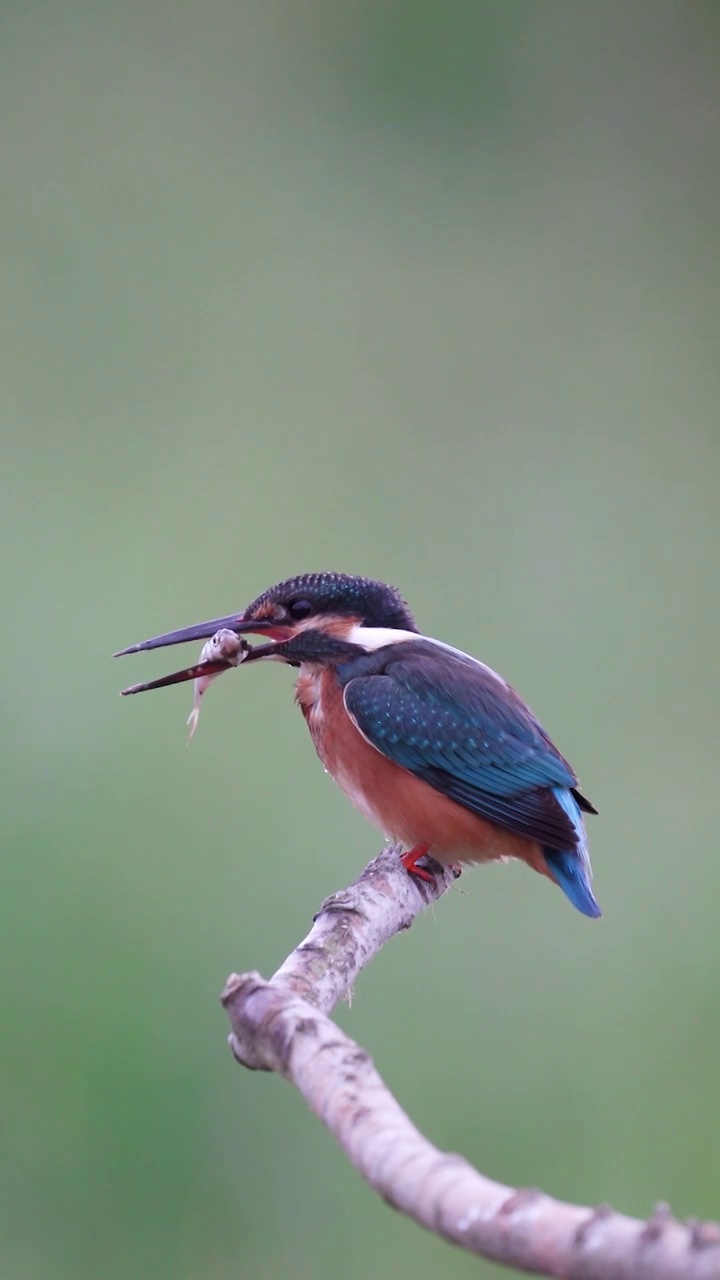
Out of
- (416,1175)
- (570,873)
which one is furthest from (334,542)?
(416,1175)

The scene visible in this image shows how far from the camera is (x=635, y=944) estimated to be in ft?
8.84

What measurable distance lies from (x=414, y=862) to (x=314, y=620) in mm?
345

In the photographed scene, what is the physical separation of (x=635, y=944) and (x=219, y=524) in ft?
4.21

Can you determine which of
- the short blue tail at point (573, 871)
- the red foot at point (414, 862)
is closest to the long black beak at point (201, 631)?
the red foot at point (414, 862)

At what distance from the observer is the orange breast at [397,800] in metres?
1.71

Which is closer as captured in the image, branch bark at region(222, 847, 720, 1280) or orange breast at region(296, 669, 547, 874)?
branch bark at region(222, 847, 720, 1280)

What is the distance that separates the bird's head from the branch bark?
71 cm

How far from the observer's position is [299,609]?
1806 millimetres

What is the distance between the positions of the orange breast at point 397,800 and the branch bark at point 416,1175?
587 millimetres

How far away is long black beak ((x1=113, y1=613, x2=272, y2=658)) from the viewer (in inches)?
66.8

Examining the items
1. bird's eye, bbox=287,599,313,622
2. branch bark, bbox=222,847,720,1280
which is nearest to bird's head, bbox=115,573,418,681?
bird's eye, bbox=287,599,313,622

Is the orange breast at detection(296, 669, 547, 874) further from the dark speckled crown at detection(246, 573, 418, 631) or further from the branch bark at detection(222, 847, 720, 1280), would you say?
the branch bark at detection(222, 847, 720, 1280)

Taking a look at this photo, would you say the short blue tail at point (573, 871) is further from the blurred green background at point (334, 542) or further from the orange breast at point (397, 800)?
the blurred green background at point (334, 542)

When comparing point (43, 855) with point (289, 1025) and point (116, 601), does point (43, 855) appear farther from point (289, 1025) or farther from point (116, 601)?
point (289, 1025)
